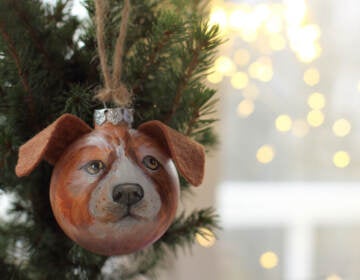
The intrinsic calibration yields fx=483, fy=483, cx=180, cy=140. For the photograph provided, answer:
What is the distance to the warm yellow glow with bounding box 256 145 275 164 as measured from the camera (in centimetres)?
124

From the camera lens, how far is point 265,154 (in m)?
1.24

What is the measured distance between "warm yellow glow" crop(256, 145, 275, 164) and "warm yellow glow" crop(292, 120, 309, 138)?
2.9 inches

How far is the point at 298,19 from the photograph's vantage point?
1209mm

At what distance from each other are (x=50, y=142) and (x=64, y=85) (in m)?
0.13

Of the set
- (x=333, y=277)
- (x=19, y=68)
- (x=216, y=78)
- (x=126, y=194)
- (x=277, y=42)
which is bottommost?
(x=333, y=277)

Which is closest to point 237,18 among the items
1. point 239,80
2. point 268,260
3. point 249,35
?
point 249,35

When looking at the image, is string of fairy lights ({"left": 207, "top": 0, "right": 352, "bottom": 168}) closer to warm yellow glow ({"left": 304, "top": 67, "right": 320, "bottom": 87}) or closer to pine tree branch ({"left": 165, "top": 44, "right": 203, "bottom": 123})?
warm yellow glow ({"left": 304, "top": 67, "right": 320, "bottom": 87})

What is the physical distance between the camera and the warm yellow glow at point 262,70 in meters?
1.23

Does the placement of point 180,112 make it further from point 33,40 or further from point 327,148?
point 327,148

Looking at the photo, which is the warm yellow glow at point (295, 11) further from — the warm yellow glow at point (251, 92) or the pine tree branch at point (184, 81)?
the pine tree branch at point (184, 81)

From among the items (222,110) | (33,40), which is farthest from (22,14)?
(222,110)

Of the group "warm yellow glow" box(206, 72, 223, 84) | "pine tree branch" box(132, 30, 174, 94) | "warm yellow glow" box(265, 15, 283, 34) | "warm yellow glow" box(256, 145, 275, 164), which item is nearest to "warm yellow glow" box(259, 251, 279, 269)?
"warm yellow glow" box(256, 145, 275, 164)

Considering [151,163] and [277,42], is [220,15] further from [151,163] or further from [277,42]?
[151,163]

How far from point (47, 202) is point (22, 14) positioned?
0.19 meters
